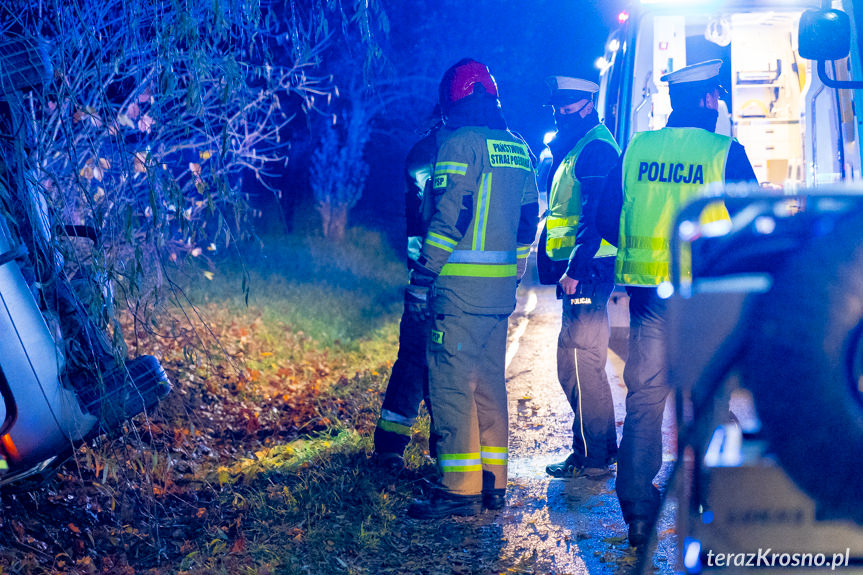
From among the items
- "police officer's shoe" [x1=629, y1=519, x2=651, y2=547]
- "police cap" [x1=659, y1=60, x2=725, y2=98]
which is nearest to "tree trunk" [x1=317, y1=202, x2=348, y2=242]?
"police cap" [x1=659, y1=60, x2=725, y2=98]

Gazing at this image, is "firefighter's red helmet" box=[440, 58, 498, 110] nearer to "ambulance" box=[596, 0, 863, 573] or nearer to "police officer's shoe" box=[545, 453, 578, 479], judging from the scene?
"police officer's shoe" box=[545, 453, 578, 479]

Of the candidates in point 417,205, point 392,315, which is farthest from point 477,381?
point 392,315

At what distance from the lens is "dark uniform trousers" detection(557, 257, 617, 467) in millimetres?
4852

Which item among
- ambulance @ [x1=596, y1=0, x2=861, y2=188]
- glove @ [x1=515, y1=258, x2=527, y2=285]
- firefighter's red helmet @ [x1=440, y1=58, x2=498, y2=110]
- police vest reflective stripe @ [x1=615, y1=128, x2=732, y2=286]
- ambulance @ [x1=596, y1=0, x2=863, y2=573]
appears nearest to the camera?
ambulance @ [x1=596, y1=0, x2=863, y2=573]

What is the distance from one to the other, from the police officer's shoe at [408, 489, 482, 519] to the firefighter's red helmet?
6.99 feet

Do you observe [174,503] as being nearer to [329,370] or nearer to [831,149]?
[329,370]

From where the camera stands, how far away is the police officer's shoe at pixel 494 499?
4395 millimetres

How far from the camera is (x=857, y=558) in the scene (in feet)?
6.17

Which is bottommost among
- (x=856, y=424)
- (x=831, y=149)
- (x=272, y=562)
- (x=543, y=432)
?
(x=543, y=432)

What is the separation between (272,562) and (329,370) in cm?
424

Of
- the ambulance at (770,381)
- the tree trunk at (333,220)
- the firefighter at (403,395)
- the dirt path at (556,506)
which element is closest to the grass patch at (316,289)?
the tree trunk at (333,220)

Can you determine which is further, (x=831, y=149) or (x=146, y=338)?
(x=146, y=338)

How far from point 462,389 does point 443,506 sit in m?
0.63

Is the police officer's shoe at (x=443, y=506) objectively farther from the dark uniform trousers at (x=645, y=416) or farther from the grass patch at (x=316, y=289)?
the grass patch at (x=316, y=289)
